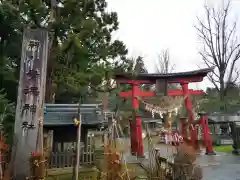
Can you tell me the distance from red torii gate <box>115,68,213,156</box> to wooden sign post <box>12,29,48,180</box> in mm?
5975

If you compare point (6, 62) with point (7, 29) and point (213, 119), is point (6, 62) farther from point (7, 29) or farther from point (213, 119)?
point (213, 119)

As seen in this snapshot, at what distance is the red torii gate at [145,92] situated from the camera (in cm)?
1249

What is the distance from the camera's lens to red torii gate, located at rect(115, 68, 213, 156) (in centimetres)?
1249

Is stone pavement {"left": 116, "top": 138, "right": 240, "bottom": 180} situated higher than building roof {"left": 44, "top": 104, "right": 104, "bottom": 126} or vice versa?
building roof {"left": 44, "top": 104, "right": 104, "bottom": 126}

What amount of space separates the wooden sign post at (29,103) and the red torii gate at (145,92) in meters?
5.98

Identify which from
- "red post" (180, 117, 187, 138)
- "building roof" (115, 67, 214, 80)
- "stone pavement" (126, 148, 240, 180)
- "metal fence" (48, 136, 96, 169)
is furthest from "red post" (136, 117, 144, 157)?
"metal fence" (48, 136, 96, 169)

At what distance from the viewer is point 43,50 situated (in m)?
6.71

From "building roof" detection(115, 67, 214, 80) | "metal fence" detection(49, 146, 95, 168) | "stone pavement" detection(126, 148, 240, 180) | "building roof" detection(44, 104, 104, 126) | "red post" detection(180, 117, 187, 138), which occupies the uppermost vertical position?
"building roof" detection(115, 67, 214, 80)

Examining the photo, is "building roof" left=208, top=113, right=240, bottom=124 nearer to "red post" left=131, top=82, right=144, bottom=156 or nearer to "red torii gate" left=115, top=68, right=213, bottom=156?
"red torii gate" left=115, top=68, right=213, bottom=156

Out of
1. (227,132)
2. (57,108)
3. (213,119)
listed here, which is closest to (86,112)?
(57,108)

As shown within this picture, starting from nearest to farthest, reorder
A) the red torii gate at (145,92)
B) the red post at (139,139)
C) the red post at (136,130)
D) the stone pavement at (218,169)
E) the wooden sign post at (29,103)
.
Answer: the wooden sign post at (29,103), the stone pavement at (218,169), the red post at (139,139), the red post at (136,130), the red torii gate at (145,92)

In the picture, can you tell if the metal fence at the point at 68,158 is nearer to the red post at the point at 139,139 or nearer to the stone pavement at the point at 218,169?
the stone pavement at the point at 218,169

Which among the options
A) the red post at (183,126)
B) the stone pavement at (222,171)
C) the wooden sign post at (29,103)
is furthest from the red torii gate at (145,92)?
the wooden sign post at (29,103)

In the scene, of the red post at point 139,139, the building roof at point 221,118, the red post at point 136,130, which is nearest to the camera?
the red post at point 139,139
